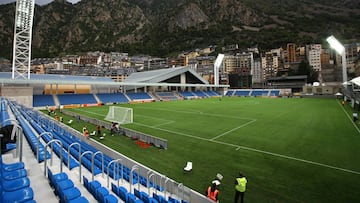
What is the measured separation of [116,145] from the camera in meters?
13.5

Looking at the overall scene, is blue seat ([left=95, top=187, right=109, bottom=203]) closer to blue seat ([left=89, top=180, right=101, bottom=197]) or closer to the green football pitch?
blue seat ([left=89, top=180, right=101, bottom=197])

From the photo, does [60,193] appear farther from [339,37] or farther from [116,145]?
[339,37]

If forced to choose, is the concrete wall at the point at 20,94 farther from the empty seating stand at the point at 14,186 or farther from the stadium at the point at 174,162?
the empty seating stand at the point at 14,186

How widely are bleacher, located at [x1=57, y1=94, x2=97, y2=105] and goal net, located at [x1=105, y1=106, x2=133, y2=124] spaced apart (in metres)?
25.0

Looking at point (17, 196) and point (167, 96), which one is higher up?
point (167, 96)

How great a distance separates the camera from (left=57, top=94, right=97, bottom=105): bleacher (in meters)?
41.2

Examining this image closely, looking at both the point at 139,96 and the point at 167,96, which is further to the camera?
the point at 167,96

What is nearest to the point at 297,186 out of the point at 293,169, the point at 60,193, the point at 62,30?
the point at 293,169

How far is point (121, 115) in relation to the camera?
Result: 20.4 meters

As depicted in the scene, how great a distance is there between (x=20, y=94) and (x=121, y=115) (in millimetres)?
28767

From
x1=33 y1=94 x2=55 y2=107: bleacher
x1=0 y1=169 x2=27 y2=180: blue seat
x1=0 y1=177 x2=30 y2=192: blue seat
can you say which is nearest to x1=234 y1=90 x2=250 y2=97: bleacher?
x1=33 y1=94 x2=55 y2=107: bleacher

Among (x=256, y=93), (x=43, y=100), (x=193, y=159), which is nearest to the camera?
(x=193, y=159)

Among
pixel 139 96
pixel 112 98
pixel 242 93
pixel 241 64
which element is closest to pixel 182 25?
pixel 241 64

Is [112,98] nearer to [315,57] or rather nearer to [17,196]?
[17,196]
